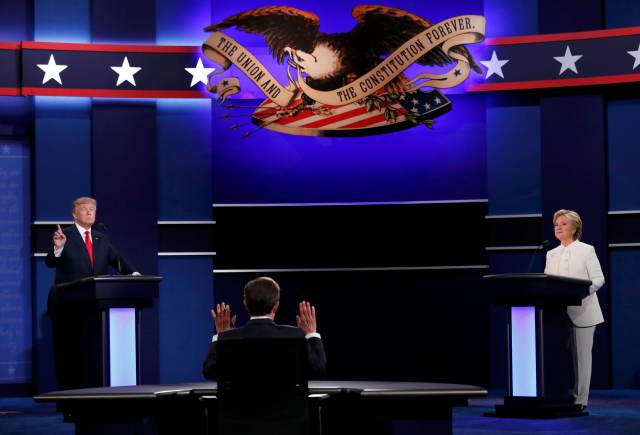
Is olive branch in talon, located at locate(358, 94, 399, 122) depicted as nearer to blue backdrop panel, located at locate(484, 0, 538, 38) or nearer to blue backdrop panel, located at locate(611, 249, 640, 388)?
blue backdrop panel, located at locate(484, 0, 538, 38)

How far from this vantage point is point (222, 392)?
3508 mm

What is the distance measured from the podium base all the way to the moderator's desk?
2.63m

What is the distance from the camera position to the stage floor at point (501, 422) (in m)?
5.85

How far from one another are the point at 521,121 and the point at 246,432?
225 inches

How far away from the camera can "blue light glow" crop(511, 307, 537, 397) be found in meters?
6.54


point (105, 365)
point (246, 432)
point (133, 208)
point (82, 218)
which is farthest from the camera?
point (133, 208)

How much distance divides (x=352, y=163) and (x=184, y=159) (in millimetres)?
1404

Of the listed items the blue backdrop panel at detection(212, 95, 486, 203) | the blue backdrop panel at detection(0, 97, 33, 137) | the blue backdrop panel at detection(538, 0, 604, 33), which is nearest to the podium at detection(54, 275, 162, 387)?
the blue backdrop panel at detection(212, 95, 486, 203)

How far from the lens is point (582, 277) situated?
679 centimetres

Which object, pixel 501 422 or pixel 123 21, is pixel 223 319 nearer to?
pixel 501 422

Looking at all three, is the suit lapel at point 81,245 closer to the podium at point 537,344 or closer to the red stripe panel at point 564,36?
the podium at point 537,344

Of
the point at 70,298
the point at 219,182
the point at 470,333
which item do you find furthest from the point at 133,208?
the point at 470,333

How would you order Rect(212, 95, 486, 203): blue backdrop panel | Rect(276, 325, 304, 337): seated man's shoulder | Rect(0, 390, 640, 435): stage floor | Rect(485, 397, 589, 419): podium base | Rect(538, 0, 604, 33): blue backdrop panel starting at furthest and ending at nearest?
1. Rect(212, 95, 486, 203): blue backdrop panel
2. Rect(538, 0, 604, 33): blue backdrop panel
3. Rect(485, 397, 589, 419): podium base
4. Rect(0, 390, 640, 435): stage floor
5. Rect(276, 325, 304, 337): seated man's shoulder

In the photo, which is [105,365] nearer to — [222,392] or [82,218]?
[82,218]
